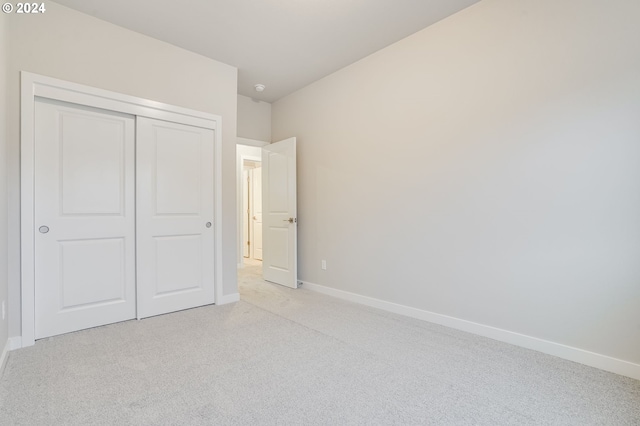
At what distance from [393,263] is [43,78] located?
11.1 ft

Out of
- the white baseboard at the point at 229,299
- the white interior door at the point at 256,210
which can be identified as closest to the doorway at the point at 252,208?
the white interior door at the point at 256,210

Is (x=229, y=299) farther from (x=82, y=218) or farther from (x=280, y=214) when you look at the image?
(x=82, y=218)

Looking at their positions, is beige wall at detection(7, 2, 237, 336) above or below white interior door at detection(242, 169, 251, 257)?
above

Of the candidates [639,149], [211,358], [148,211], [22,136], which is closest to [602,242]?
[639,149]

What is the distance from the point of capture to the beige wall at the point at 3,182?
2064 mm

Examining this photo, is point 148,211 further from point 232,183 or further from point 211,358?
point 211,358

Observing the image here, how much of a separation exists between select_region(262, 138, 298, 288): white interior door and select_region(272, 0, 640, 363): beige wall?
80 cm

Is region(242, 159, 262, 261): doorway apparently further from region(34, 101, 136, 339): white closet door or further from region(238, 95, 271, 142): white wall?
region(34, 101, 136, 339): white closet door

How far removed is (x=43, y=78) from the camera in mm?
2436

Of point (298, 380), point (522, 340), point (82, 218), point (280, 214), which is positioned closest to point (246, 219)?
point (280, 214)

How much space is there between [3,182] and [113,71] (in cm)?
127

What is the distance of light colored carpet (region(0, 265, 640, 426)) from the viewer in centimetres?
153

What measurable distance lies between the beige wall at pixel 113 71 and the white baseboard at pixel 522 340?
1.79 metres

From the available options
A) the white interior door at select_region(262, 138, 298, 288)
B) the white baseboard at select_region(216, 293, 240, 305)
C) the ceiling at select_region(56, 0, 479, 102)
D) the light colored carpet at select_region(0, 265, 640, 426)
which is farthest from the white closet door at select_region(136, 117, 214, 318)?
the white interior door at select_region(262, 138, 298, 288)
